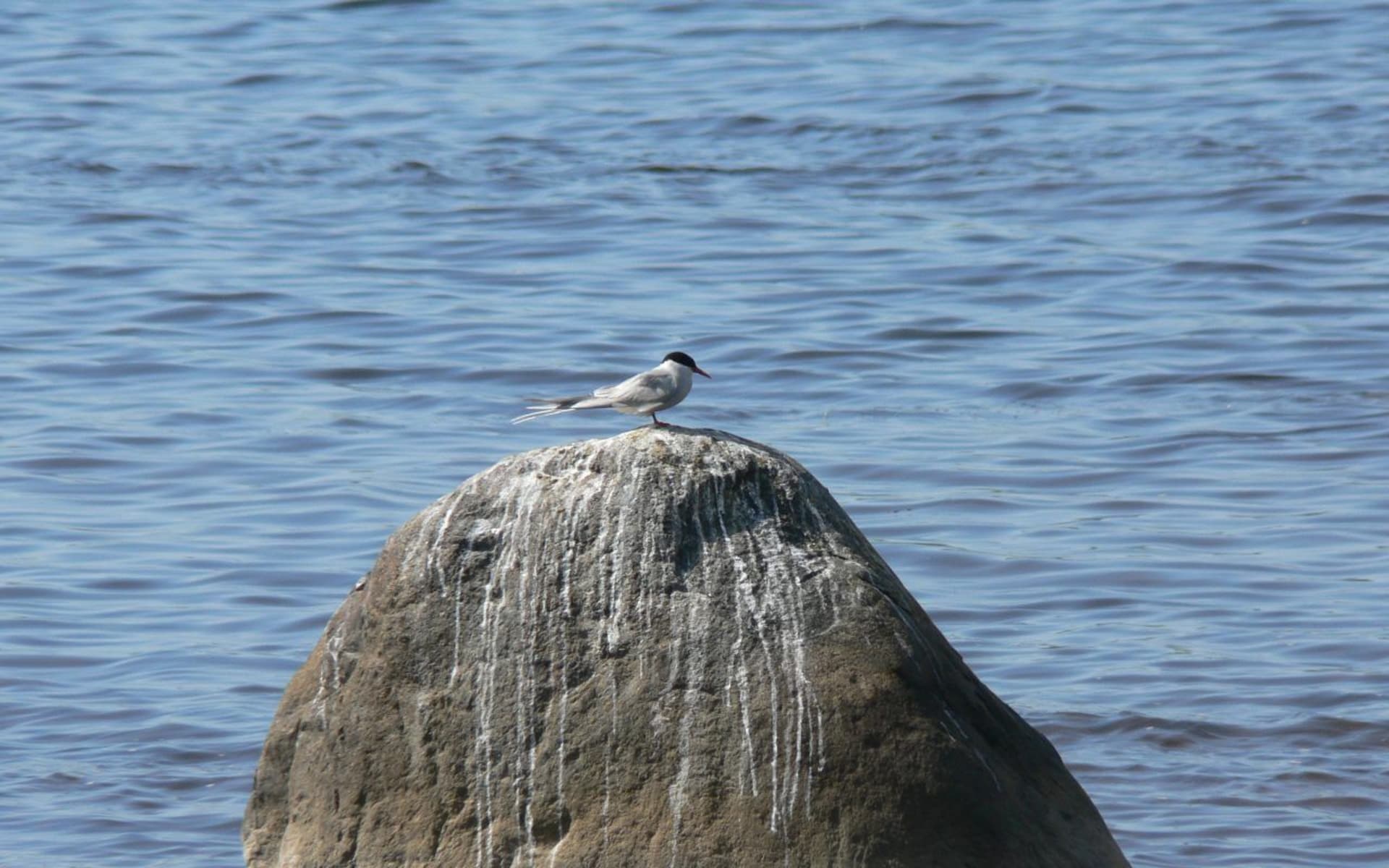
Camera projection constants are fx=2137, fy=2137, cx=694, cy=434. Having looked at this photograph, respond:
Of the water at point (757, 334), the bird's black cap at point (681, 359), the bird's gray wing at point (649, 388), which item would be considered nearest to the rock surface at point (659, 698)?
the bird's gray wing at point (649, 388)

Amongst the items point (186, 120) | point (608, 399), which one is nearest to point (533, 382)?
point (608, 399)

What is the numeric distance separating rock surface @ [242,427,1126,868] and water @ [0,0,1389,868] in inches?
74.3

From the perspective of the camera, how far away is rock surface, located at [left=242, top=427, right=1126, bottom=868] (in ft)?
18.9

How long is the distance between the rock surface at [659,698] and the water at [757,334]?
1887 millimetres

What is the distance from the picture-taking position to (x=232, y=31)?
25.8 meters

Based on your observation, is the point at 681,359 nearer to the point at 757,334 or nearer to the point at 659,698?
the point at 659,698

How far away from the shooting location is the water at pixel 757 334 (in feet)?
29.6

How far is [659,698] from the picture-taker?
231 inches

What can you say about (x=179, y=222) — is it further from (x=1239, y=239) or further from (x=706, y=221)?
(x=1239, y=239)

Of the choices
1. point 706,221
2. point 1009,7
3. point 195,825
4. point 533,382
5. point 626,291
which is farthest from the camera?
point 1009,7

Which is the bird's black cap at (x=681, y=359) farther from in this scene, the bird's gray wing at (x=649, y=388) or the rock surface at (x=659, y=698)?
the rock surface at (x=659, y=698)

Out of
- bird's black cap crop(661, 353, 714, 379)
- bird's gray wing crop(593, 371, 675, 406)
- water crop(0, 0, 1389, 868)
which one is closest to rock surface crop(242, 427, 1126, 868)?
bird's gray wing crop(593, 371, 675, 406)

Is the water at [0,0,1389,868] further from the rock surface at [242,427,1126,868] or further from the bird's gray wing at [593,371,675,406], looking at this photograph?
the bird's gray wing at [593,371,675,406]

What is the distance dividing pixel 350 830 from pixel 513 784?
546 millimetres
